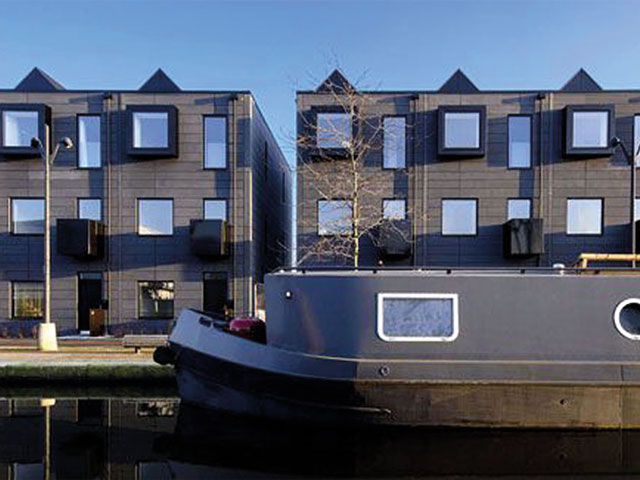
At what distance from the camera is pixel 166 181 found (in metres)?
15.9

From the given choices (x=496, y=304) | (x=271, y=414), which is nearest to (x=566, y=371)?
(x=496, y=304)

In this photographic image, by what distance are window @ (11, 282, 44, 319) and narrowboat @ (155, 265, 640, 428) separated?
13.8m

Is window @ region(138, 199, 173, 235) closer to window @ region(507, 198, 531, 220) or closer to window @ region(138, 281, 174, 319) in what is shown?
window @ region(138, 281, 174, 319)

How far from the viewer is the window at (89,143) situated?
15875 mm

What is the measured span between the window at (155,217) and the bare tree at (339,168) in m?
4.93

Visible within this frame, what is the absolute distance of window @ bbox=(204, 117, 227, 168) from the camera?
15938 mm

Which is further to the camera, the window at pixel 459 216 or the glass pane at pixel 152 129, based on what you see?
the window at pixel 459 216

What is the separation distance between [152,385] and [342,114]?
433 inches

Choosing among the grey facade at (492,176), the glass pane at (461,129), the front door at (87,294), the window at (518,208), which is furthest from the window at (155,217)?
the window at (518,208)

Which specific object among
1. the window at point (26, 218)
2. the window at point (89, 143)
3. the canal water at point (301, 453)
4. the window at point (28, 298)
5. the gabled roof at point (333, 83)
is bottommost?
the canal water at point (301, 453)

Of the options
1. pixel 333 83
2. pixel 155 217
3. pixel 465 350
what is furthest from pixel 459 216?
pixel 155 217

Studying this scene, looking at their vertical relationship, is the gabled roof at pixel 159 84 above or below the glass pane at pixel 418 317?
above

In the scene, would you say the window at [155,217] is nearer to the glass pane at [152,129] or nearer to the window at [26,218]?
the glass pane at [152,129]

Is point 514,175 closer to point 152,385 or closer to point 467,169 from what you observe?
point 467,169
